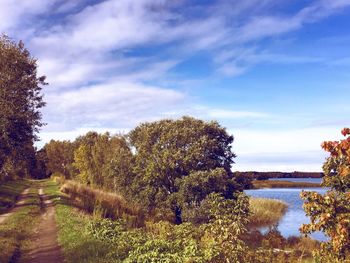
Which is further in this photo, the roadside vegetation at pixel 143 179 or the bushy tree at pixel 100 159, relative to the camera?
the bushy tree at pixel 100 159

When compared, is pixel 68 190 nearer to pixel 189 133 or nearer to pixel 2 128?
pixel 2 128

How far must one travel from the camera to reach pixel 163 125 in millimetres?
37188

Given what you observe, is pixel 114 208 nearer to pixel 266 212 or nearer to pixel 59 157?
pixel 266 212

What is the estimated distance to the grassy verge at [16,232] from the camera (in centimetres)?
1789

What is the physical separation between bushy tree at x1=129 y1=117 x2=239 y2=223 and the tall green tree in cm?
1062

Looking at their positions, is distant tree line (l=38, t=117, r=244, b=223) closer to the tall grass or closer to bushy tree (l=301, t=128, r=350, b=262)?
the tall grass

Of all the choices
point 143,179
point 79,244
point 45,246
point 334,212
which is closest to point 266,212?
point 143,179

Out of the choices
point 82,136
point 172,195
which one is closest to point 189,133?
point 172,195

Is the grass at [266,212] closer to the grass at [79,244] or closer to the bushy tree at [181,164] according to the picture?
the bushy tree at [181,164]

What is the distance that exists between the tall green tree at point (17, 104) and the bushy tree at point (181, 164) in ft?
34.8

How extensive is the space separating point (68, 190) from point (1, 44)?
2205 cm

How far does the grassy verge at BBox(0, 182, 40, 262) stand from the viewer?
17.9 meters

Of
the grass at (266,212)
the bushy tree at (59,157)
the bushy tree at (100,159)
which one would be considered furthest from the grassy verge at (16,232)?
the bushy tree at (59,157)

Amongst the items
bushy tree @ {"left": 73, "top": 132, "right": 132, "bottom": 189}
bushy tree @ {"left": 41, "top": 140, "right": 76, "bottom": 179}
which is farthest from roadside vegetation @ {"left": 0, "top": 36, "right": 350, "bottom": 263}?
bushy tree @ {"left": 41, "top": 140, "right": 76, "bottom": 179}
